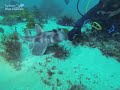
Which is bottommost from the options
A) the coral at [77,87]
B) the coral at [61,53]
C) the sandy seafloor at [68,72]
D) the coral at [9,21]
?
the coral at [77,87]

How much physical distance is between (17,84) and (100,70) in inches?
94.9

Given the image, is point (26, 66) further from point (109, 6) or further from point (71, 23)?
point (71, 23)

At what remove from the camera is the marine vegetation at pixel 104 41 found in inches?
277

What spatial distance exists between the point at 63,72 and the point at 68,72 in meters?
0.14

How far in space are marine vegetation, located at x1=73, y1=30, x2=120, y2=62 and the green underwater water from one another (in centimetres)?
29

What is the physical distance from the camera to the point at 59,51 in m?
6.60

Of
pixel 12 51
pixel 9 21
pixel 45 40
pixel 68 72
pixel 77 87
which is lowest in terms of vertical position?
pixel 77 87

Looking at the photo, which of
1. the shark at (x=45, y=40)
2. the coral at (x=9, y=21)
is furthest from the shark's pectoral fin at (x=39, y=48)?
the coral at (x=9, y=21)

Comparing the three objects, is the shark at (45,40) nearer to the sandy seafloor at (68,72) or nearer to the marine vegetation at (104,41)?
the sandy seafloor at (68,72)

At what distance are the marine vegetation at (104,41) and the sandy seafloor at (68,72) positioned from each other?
0.33m

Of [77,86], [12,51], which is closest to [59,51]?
[12,51]

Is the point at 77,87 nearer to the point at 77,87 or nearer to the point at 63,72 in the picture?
the point at 77,87

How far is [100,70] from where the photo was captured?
6.01 metres

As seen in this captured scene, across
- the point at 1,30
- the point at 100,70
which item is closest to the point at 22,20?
the point at 1,30
